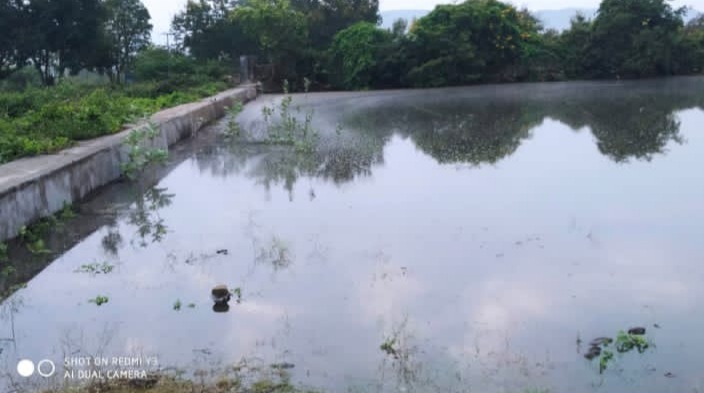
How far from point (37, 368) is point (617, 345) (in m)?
2.55

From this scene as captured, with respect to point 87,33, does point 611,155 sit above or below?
below

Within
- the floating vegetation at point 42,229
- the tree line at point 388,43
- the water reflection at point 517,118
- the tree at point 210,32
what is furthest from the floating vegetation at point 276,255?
the tree at point 210,32

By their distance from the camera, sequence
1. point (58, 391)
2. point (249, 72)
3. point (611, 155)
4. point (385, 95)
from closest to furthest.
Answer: point (58, 391) < point (611, 155) < point (385, 95) < point (249, 72)

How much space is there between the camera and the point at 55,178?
590cm

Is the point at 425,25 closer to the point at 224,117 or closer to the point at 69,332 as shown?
the point at 224,117

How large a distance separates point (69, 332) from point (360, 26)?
62.0 ft

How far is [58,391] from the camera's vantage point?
9.65 feet

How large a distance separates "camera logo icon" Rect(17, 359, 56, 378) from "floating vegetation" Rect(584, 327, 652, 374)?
232cm

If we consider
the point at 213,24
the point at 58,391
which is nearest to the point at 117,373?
the point at 58,391

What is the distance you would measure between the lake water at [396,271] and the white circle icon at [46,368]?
0.14ft

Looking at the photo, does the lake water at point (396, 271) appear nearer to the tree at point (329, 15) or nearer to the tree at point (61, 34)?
the tree at point (61, 34)

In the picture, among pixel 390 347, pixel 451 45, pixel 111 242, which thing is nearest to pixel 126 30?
pixel 451 45

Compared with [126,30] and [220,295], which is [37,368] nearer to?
[220,295]

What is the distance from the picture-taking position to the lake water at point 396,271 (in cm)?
323
